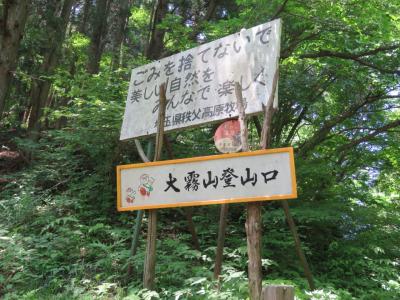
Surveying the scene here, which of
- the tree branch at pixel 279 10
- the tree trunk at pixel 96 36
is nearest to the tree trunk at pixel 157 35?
the tree trunk at pixel 96 36

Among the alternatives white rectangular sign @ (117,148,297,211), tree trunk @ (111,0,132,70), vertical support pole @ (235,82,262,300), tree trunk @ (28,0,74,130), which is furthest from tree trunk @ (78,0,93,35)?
vertical support pole @ (235,82,262,300)

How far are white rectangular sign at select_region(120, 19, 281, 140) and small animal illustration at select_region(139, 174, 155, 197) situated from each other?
2.25 ft

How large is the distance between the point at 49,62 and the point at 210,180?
27.3 ft

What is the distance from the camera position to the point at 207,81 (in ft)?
14.8

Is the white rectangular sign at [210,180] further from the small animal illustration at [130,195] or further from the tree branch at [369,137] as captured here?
the tree branch at [369,137]

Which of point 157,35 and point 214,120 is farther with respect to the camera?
point 157,35

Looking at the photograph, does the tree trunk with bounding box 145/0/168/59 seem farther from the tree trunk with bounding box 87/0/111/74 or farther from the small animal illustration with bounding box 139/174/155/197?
the small animal illustration with bounding box 139/174/155/197

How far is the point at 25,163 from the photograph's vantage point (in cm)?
984

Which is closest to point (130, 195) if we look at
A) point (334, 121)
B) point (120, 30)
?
point (334, 121)

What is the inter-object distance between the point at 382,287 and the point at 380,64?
4.66 metres

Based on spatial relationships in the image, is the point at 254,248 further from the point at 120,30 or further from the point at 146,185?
the point at 120,30

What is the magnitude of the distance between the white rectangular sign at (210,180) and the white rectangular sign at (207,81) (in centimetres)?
61

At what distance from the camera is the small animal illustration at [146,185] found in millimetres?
4281

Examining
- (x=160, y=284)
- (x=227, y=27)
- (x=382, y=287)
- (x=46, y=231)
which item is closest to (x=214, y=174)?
(x=160, y=284)
